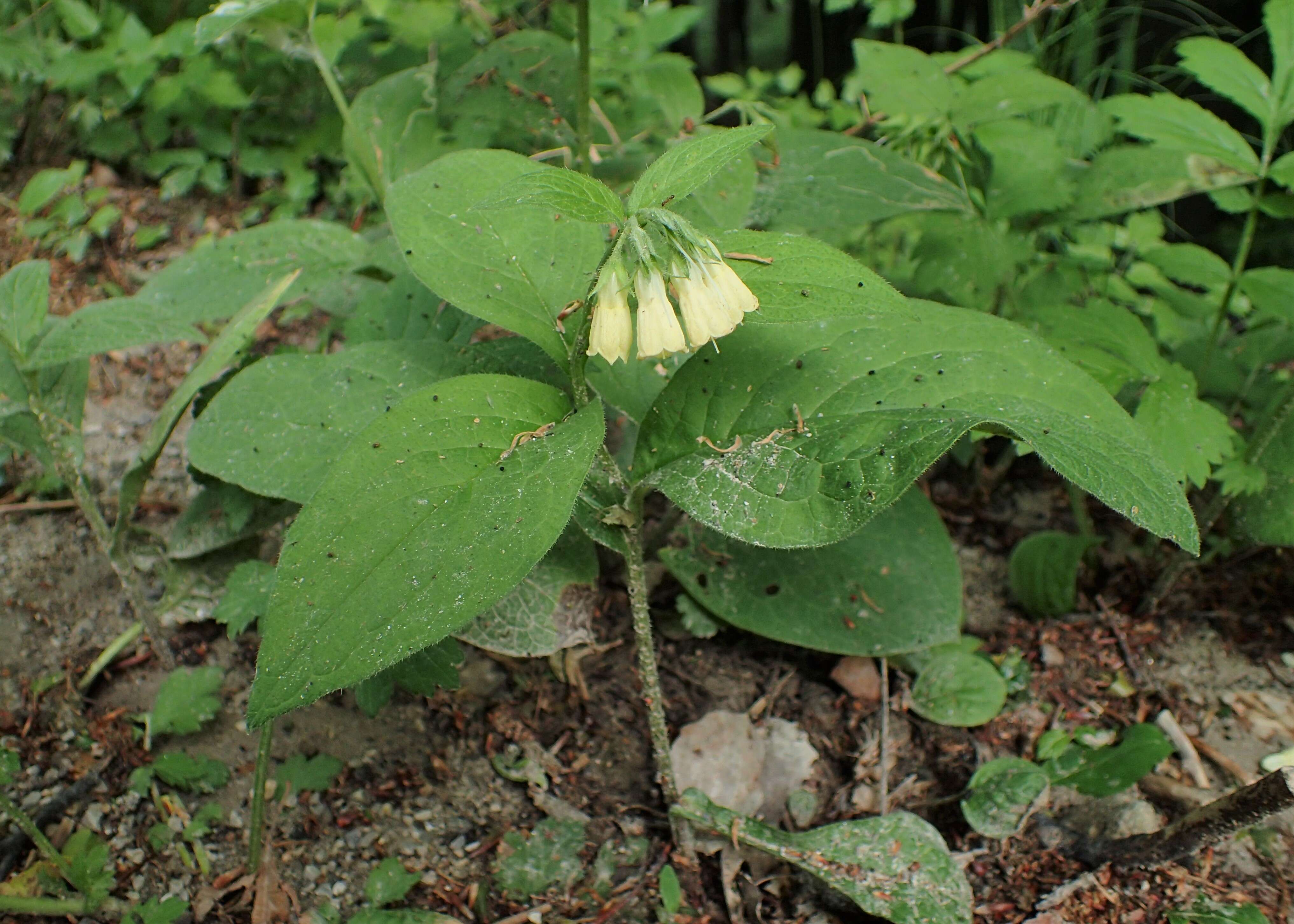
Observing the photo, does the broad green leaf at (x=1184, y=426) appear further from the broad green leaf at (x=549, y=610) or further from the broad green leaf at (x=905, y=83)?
the broad green leaf at (x=549, y=610)

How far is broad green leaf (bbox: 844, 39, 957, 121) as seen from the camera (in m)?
2.25

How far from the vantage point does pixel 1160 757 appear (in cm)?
166

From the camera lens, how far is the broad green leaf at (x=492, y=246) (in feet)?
4.97

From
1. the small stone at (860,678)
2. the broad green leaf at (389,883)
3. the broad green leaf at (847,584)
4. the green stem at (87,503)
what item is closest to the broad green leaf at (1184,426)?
the broad green leaf at (847,584)

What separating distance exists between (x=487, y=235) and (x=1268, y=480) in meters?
1.64

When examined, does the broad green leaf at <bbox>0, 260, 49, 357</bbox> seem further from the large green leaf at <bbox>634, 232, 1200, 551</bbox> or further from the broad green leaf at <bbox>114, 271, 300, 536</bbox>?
the large green leaf at <bbox>634, 232, 1200, 551</bbox>

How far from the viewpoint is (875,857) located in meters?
1.61

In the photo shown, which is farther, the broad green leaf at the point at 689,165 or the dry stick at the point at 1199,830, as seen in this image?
the dry stick at the point at 1199,830

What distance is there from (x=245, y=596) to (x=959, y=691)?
4.74 ft

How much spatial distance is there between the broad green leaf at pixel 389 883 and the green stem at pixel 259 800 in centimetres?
20

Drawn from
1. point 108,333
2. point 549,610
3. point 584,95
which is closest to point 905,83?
point 584,95

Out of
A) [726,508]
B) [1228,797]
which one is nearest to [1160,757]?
[1228,797]

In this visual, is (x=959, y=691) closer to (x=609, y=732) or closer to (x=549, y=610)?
(x=609, y=732)

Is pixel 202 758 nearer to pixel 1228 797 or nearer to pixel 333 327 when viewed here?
pixel 333 327
